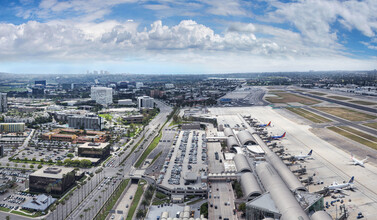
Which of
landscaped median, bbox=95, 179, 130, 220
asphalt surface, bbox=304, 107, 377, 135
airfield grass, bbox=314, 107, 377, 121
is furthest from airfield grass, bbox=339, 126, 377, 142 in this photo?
landscaped median, bbox=95, 179, 130, 220

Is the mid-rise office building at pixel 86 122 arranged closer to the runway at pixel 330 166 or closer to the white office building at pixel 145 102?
the white office building at pixel 145 102

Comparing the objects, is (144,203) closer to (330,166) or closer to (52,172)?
(52,172)

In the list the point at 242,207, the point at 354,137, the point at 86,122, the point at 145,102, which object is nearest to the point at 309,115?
the point at 354,137

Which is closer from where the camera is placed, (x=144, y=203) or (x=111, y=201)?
(x=144, y=203)

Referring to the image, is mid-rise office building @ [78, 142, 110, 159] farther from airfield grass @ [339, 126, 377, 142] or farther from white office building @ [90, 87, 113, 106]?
white office building @ [90, 87, 113, 106]

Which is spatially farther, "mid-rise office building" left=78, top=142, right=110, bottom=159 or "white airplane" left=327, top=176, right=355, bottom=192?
"mid-rise office building" left=78, top=142, right=110, bottom=159
